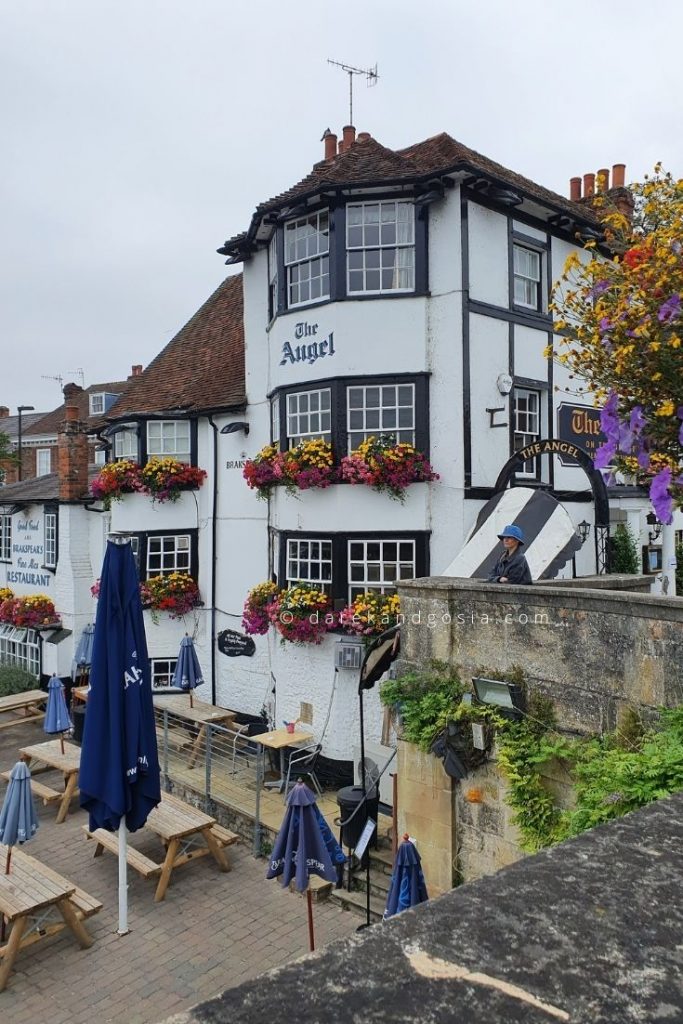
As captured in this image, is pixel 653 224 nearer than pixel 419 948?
No

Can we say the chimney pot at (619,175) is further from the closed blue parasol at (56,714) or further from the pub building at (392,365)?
the closed blue parasol at (56,714)

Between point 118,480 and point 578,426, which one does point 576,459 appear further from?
point 118,480

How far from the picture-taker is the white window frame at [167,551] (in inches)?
722

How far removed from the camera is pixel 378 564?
1374 centimetres

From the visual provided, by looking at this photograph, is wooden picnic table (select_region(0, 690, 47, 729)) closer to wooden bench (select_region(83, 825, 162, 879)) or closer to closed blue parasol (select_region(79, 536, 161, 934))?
wooden bench (select_region(83, 825, 162, 879))

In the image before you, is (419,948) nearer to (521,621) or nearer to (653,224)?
(521,621)

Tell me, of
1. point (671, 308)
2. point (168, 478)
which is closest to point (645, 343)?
point (671, 308)

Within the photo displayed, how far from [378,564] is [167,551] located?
22.7ft

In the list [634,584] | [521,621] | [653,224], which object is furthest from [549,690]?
[653,224]

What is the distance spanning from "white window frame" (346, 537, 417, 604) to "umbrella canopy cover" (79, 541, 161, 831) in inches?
230

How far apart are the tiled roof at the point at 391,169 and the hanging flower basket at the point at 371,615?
765cm

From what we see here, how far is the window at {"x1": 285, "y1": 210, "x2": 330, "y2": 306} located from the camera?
14211 mm

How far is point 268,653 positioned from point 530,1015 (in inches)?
603

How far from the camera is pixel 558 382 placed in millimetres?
15484
